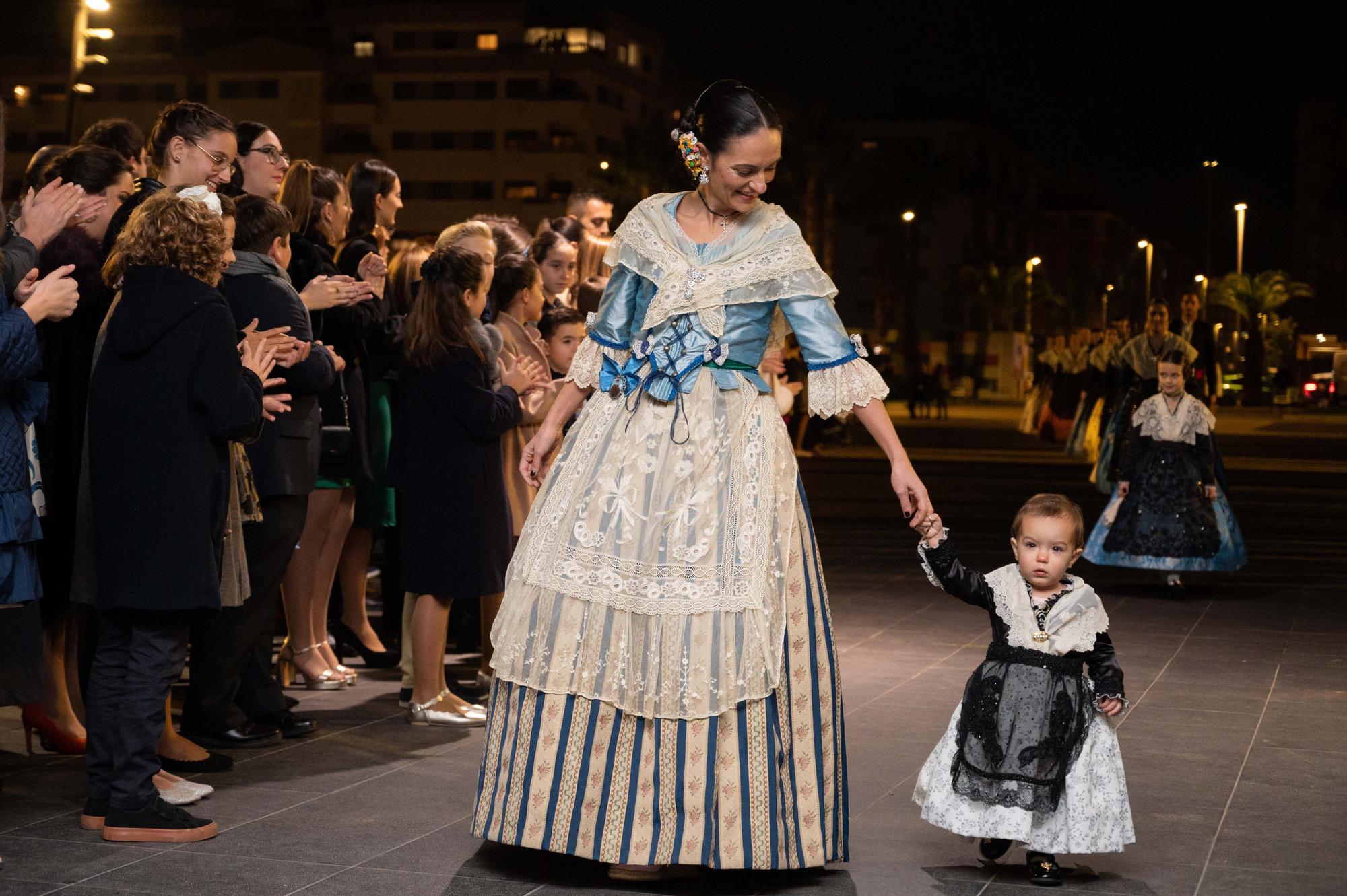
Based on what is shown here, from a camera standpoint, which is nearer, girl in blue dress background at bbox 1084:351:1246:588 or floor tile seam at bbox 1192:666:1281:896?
floor tile seam at bbox 1192:666:1281:896

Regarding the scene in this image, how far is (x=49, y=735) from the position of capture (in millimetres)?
5746

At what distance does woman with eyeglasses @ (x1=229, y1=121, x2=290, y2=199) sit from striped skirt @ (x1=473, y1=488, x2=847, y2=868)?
3.07 m

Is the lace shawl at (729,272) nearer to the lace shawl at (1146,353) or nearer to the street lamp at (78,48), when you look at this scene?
the lace shawl at (1146,353)

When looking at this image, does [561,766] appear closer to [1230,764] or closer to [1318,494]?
[1230,764]

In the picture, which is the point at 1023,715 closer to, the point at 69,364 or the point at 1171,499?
the point at 69,364

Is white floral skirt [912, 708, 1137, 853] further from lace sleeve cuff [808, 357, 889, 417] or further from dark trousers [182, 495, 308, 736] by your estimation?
dark trousers [182, 495, 308, 736]

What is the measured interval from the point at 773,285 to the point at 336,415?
2.99 meters

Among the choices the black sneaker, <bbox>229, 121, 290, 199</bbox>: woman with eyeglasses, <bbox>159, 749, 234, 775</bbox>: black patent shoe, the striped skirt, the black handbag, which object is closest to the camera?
the striped skirt

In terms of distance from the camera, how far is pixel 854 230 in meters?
103

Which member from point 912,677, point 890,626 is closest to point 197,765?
point 912,677

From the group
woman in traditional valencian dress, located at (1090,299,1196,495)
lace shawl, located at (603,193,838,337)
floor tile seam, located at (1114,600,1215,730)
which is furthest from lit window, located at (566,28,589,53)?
lace shawl, located at (603,193,838,337)

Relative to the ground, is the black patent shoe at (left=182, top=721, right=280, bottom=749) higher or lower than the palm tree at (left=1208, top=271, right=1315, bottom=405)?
lower

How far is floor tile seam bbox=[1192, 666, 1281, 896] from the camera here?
4485 millimetres

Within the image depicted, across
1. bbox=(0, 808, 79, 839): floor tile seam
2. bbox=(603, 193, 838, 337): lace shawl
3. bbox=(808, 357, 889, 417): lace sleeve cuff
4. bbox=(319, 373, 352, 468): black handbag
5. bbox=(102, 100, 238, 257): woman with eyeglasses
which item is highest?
bbox=(102, 100, 238, 257): woman with eyeglasses
